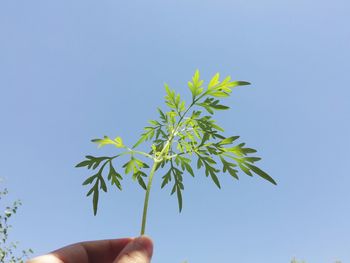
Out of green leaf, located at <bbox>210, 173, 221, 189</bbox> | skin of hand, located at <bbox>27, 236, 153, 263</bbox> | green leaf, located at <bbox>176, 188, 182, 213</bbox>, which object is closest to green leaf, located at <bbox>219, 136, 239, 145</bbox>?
green leaf, located at <bbox>210, 173, 221, 189</bbox>

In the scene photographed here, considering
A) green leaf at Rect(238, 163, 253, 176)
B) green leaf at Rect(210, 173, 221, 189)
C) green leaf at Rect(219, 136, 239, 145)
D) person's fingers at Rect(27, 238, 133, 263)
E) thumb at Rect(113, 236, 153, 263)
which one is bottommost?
person's fingers at Rect(27, 238, 133, 263)

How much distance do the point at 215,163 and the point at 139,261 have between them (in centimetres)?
103

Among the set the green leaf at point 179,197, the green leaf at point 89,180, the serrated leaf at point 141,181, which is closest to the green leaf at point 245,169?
the green leaf at point 179,197

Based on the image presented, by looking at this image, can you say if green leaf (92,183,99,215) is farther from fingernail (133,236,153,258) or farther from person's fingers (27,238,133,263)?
fingernail (133,236,153,258)

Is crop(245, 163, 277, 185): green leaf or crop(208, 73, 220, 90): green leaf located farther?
crop(208, 73, 220, 90): green leaf

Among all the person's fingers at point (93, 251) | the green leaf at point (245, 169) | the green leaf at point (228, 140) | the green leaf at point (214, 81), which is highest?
the green leaf at point (214, 81)

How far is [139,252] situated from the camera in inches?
84.3

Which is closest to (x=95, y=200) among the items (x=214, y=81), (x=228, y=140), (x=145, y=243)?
(x=145, y=243)

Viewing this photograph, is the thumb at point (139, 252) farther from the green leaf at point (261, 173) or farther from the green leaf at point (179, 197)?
the green leaf at point (261, 173)

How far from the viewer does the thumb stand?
2.12 metres

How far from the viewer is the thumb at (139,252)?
2.12 metres

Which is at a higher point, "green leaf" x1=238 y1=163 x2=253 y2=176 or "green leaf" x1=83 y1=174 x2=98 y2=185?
"green leaf" x1=238 y1=163 x2=253 y2=176

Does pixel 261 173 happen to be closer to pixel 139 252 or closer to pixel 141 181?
pixel 139 252

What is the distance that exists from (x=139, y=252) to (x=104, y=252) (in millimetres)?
855
